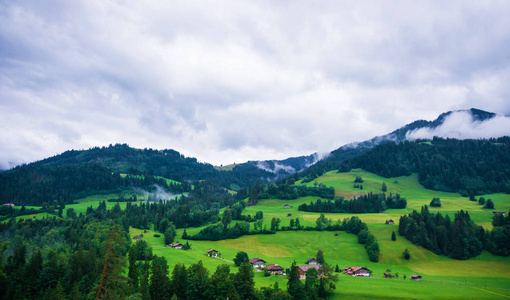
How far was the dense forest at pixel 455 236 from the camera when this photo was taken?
102450 millimetres

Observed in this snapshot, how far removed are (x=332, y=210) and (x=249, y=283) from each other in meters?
112

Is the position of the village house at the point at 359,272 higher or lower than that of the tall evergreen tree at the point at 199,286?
lower

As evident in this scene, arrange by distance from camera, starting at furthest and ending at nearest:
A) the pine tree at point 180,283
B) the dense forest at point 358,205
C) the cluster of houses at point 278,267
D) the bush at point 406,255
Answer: the dense forest at point 358,205 → the bush at point 406,255 → the cluster of houses at point 278,267 → the pine tree at point 180,283

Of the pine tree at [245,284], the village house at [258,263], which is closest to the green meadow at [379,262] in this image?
the village house at [258,263]

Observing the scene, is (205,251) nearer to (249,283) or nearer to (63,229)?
(249,283)

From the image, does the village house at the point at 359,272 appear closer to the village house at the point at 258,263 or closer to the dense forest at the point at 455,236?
the village house at the point at 258,263

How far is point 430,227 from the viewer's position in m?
117

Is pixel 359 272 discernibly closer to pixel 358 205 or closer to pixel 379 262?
pixel 379 262

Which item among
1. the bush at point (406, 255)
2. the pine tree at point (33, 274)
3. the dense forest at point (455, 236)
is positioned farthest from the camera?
the bush at point (406, 255)

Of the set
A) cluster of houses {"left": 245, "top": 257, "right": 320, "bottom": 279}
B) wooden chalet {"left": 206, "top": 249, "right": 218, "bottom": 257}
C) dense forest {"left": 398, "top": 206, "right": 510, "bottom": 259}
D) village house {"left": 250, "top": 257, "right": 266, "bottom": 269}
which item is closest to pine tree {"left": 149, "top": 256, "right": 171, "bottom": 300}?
cluster of houses {"left": 245, "top": 257, "right": 320, "bottom": 279}

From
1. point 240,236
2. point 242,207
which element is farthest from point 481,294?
point 242,207

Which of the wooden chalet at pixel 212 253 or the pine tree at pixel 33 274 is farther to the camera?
the wooden chalet at pixel 212 253

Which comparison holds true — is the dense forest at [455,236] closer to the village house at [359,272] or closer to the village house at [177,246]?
the village house at [359,272]

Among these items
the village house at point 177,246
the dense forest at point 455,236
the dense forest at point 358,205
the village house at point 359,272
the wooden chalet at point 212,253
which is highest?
the dense forest at point 358,205
